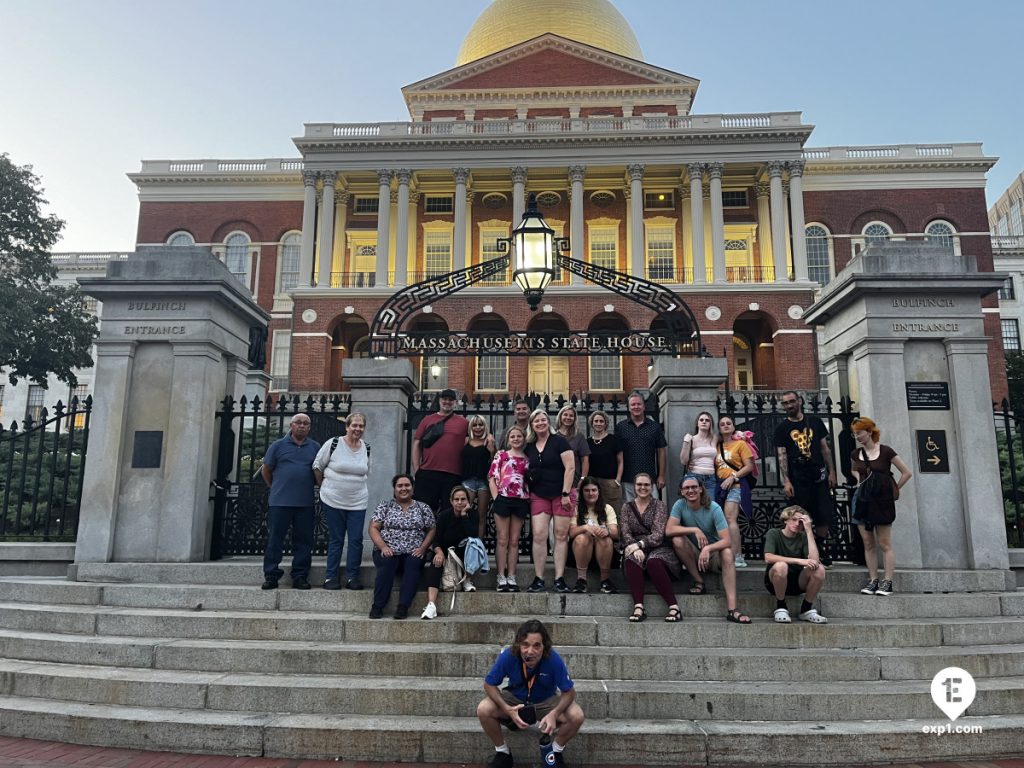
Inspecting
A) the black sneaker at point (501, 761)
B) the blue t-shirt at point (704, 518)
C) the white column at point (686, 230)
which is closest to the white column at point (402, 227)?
the white column at point (686, 230)

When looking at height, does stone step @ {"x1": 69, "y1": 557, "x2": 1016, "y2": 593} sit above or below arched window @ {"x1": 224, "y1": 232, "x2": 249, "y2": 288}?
below

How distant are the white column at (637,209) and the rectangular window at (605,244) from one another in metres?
2.77

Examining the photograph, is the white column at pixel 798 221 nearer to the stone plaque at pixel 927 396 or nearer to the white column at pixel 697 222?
the white column at pixel 697 222

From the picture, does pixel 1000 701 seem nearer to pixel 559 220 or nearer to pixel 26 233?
pixel 26 233

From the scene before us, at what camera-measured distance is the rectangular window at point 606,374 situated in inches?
1554

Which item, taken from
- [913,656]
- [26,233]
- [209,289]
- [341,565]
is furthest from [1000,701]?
[26,233]

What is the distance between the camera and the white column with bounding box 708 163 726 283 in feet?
128

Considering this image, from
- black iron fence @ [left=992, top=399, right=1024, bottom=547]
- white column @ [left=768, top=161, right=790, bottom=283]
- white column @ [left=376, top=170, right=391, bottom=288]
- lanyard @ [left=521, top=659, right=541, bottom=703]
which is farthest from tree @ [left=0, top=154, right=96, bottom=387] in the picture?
white column @ [left=768, top=161, right=790, bottom=283]

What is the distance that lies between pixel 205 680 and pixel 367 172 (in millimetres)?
39427

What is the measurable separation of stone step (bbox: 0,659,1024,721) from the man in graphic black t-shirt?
219cm

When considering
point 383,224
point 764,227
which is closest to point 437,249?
point 383,224

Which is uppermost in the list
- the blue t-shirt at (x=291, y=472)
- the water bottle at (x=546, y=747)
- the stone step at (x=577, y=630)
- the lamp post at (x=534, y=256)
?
the lamp post at (x=534, y=256)

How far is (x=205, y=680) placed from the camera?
5.36 metres

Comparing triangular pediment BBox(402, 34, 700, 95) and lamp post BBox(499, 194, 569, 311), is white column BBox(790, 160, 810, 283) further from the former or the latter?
lamp post BBox(499, 194, 569, 311)
